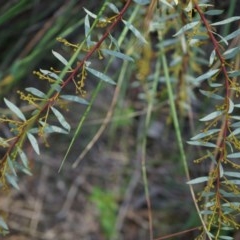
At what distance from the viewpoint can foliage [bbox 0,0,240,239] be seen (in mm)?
511

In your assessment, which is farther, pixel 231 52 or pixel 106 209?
pixel 106 209

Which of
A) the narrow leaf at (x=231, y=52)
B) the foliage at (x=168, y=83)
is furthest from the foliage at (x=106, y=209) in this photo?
the narrow leaf at (x=231, y=52)

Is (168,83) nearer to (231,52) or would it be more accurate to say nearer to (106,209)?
(231,52)

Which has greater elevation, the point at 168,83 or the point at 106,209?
the point at 168,83

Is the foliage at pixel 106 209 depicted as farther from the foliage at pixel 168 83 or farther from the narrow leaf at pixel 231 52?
the narrow leaf at pixel 231 52

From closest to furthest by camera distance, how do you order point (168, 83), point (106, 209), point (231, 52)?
1. point (231, 52)
2. point (168, 83)
3. point (106, 209)

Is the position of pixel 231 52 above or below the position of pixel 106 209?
above

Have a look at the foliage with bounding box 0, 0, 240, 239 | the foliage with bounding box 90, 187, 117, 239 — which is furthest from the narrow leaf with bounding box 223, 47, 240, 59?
the foliage with bounding box 90, 187, 117, 239

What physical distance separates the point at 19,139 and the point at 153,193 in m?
0.78

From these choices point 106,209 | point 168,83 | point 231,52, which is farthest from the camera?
point 106,209

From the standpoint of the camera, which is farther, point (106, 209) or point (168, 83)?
point (106, 209)

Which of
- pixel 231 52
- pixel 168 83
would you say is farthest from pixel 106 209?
pixel 231 52

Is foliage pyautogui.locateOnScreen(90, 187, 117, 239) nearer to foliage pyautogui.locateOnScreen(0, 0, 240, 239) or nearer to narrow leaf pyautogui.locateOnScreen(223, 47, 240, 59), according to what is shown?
foliage pyautogui.locateOnScreen(0, 0, 240, 239)

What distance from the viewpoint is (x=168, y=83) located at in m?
0.75
